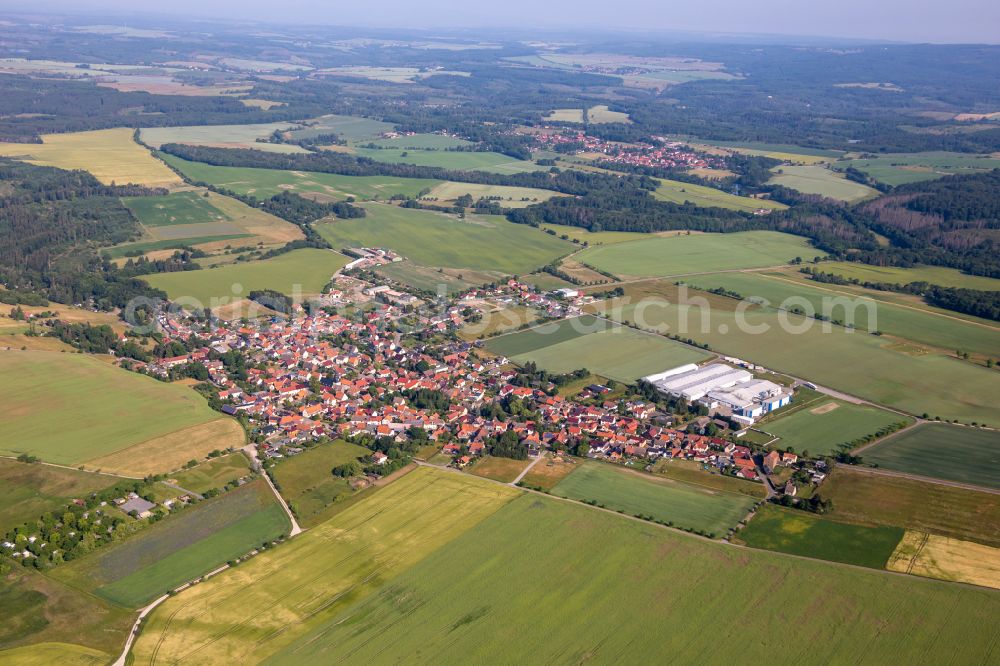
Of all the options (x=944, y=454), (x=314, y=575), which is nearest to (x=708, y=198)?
(x=944, y=454)

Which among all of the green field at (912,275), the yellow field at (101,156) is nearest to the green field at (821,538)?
the green field at (912,275)

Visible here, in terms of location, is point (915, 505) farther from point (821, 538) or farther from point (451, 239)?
Result: point (451, 239)

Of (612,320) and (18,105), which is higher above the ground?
(18,105)

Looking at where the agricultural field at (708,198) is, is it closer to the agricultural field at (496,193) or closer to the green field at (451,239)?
the agricultural field at (496,193)

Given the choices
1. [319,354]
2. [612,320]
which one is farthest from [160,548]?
[612,320]

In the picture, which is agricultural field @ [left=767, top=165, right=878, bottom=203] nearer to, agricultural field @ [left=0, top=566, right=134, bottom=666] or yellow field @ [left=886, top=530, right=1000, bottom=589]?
yellow field @ [left=886, top=530, right=1000, bottom=589]

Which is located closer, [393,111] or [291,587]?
[291,587]

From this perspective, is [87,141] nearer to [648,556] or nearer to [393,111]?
[393,111]
